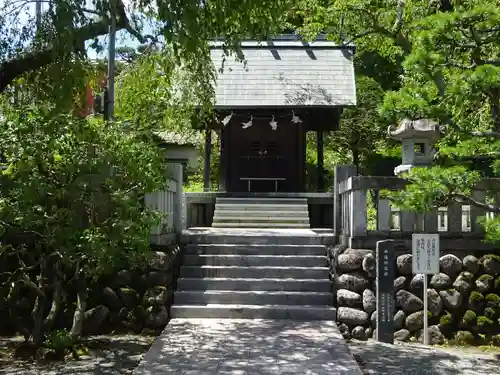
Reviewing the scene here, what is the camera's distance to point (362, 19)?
56.8ft

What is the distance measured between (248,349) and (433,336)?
285 centimetres

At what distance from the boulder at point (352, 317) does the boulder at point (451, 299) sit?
3.82 feet

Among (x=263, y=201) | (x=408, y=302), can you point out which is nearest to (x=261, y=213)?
(x=263, y=201)

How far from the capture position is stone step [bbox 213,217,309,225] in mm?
13961

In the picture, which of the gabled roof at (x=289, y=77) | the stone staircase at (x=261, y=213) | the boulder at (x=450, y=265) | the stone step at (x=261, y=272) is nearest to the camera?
the boulder at (x=450, y=265)

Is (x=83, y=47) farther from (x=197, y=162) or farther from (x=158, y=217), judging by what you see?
(x=197, y=162)

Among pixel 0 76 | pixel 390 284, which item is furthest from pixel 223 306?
pixel 0 76

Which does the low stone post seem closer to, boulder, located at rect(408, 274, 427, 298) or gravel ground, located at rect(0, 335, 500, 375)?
gravel ground, located at rect(0, 335, 500, 375)

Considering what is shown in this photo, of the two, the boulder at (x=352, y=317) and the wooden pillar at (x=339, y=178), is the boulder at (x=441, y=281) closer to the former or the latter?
the boulder at (x=352, y=317)

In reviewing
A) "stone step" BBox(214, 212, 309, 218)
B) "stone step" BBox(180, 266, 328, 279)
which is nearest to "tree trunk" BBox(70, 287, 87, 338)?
"stone step" BBox(180, 266, 328, 279)

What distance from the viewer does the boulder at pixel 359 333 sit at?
8.25m

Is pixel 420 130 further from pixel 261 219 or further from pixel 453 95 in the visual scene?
pixel 261 219

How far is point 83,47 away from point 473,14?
4.55 m

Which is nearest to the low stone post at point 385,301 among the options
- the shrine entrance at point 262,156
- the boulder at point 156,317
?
the boulder at point 156,317
